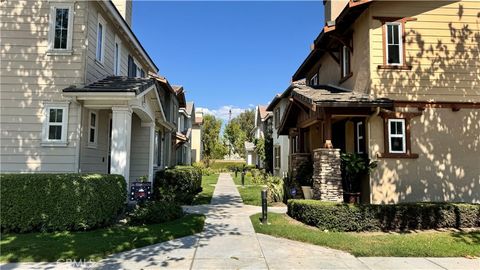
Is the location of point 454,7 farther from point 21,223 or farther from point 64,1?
point 21,223

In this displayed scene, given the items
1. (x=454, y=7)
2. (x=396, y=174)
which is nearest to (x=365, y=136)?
(x=396, y=174)

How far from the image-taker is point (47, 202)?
26.9ft

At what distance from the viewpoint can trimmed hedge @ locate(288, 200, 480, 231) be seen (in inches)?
362

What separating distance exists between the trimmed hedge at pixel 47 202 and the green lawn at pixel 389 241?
13.7 feet

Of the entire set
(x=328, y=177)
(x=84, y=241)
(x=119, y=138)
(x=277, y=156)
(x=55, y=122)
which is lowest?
(x=84, y=241)

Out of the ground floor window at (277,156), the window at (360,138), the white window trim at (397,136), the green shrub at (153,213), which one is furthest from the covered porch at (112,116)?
the ground floor window at (277,156)

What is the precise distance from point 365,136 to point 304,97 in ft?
7.83

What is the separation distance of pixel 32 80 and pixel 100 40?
8.54 ft

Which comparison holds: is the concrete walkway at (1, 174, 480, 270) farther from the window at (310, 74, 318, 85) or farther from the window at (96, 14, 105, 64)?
the window at (310, 74, 318, 85)

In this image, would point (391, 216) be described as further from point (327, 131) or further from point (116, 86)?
point (116, 86)

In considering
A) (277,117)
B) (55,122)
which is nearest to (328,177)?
(55,122)

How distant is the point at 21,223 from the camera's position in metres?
8.15

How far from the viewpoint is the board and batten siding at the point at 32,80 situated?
414 inches

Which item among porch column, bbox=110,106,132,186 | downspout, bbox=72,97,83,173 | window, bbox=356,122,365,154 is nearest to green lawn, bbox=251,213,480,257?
window, bbox=356,122,365,154
